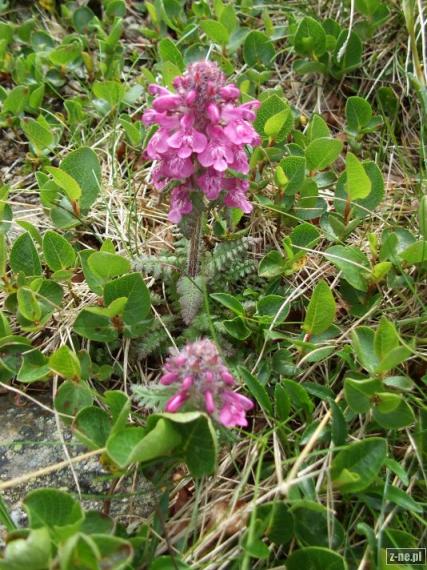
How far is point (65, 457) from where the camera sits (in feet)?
7.11

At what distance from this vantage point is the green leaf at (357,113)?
2973 mm

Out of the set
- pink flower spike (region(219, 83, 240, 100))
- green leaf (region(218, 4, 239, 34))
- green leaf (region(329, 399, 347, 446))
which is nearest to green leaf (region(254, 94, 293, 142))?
pink flower spike (region(219, 83, 240, 100))

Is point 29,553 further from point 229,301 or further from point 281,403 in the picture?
point 229,301

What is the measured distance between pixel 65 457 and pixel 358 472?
101cm

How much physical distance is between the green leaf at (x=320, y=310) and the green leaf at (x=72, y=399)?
0.84m

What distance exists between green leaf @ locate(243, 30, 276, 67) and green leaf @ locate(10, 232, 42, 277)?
67.4 inches

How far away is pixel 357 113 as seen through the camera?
300 cm

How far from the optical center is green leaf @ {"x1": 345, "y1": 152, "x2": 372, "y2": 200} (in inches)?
96.5

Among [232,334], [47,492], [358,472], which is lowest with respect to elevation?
[358,472]

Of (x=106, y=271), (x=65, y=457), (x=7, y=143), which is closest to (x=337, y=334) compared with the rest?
(x=106, y=271)

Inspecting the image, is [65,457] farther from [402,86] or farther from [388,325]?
[402,86]

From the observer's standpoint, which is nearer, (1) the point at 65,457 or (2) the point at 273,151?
(1) the point at 65,457

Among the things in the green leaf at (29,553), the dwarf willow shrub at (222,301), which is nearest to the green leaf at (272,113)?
→ the dwarf willow shrub at (222,301)

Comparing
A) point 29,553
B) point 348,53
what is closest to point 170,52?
point 348,53
